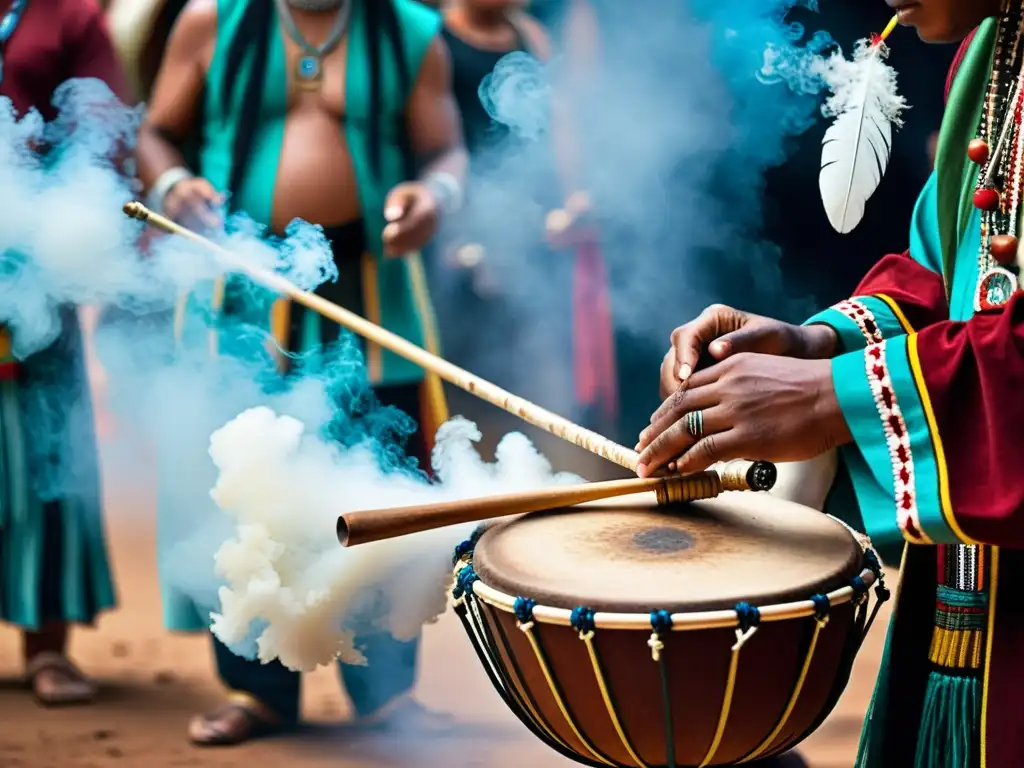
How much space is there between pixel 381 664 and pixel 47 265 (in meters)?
1.48

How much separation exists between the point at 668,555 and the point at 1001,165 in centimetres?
69

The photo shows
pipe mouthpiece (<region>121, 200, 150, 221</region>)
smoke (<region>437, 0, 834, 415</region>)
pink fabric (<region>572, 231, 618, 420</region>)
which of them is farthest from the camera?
pink fabric (<region>572, 231, 618, 420</region>)

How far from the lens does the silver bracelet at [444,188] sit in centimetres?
321

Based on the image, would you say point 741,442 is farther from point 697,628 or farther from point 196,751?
point 196,751

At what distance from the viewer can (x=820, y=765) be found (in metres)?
2.99

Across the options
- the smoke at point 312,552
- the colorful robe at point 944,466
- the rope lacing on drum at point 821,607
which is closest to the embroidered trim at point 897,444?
the colorful robe at point 944,466

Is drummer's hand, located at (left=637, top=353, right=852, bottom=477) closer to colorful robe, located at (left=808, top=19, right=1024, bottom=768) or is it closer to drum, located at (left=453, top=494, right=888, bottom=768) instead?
colorful robe, located at (left=808, top=19, right=1024, bottom=768)

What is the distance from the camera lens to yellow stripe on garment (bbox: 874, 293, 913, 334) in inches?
64.4

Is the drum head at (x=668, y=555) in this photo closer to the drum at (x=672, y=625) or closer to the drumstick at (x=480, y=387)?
the drum at (x=672, y=625)

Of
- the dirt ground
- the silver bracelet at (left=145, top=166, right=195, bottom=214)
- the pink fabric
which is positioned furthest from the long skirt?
the pink fabric

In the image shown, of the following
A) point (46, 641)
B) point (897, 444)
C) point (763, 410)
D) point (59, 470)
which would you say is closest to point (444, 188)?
point (59, 470)

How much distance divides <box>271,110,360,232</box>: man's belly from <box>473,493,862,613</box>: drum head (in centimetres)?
168

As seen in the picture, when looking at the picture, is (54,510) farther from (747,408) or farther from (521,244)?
(747,408)

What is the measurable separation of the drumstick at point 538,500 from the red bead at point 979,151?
0.50 meters
